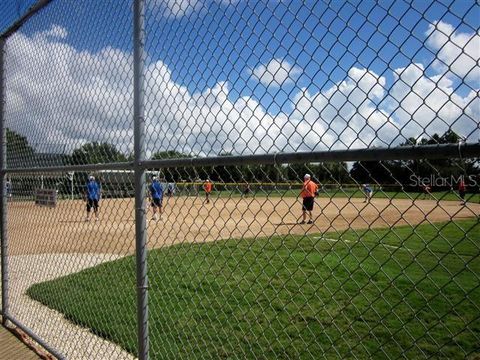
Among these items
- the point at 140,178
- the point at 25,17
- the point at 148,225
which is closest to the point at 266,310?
the point at 140,178

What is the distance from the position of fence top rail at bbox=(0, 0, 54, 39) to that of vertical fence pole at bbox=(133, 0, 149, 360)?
5.57 ft

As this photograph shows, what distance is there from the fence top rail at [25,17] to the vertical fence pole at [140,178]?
5.57ft

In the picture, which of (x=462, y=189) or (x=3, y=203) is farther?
(x=3, y=203)

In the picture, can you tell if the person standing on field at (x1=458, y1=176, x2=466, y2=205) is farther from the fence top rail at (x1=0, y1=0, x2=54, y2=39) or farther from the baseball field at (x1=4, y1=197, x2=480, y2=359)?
the fence top rail at (x1=0, y1=0, x2=54, y2=39)

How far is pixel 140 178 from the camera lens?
2900mm

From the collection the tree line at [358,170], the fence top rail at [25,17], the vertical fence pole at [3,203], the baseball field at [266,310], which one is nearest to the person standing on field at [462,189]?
the tree line at [358,170]

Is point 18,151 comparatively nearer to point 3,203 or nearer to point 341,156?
point 3,203

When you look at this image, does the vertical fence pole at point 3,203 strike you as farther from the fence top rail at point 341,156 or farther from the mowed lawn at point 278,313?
the fence top rail at point 341,156

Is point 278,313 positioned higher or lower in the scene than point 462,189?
lower

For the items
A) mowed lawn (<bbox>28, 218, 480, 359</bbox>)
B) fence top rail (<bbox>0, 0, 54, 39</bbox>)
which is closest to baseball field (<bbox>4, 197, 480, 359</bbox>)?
mowed lawn (<bbox>28, 218, 480, 359</bbox>)

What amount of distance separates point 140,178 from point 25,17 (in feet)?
8.78

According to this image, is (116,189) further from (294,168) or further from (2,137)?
(294,168)

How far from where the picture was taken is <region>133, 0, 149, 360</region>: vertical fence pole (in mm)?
2842

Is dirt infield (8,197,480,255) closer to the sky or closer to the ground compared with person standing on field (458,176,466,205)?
closer to the ground
